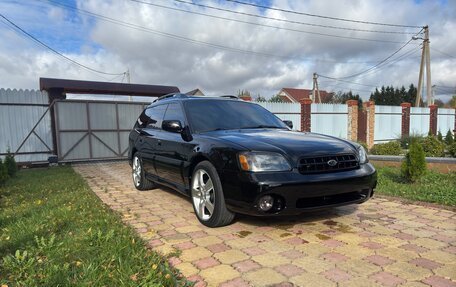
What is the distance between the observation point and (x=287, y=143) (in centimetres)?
358

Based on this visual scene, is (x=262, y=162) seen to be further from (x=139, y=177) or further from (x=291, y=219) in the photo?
(x=139, y=177)

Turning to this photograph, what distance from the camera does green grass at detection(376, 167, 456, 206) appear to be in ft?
16.6

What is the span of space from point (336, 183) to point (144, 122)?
393 cm

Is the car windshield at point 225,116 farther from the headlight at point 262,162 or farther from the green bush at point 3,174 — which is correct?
the green bush at point 3,174

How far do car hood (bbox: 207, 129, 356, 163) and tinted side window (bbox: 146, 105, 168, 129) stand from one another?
161 cm

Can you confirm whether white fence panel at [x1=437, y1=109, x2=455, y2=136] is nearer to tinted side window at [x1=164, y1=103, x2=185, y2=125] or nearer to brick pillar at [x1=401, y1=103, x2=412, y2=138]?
brick pillar at [x1=401, y1=103, x2=412, y2=138]

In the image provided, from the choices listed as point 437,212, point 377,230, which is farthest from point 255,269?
point 437,212

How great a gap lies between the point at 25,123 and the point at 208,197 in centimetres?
940

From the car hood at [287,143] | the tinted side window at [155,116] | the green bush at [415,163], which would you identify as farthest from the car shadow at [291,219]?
the green bush at [415,163]

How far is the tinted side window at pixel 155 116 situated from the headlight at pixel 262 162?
243 cm

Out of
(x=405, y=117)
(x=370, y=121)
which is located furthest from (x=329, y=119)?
(x=405, y=117)

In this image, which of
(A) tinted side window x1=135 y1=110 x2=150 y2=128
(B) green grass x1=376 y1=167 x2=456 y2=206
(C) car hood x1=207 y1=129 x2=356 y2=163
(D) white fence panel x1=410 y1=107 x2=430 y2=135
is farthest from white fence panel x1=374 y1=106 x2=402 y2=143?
(C) car hood x1=207 y1=129 x2=356 y2=163

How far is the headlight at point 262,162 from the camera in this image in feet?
10.9

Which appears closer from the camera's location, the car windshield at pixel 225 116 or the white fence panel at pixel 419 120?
the car windshield at pixel 225 116
